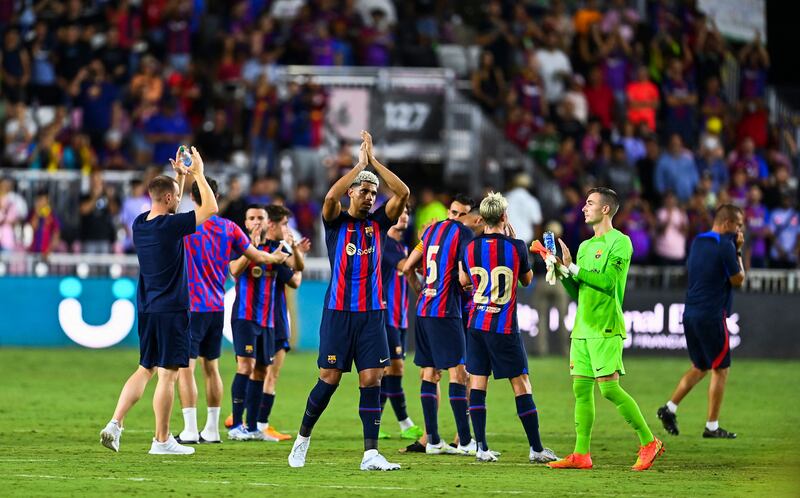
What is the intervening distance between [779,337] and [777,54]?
5.02m

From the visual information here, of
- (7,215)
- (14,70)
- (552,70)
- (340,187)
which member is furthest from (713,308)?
(14,70)

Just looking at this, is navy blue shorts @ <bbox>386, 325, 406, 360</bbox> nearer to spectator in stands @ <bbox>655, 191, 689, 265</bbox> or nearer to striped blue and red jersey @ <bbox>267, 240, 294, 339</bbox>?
striped blue and red jersey @ <bbox>267, 240, 294, 339</bbox>

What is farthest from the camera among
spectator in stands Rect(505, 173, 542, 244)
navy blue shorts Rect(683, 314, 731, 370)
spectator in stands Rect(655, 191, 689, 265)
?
spectator in stands Rect(655, 191, 689, 265)

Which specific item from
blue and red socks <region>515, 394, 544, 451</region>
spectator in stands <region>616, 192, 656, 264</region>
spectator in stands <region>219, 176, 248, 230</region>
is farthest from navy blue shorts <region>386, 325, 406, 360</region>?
spectator in stands <region>616, 192, 656, 264</region>

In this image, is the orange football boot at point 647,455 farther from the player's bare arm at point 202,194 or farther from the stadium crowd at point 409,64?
the stadium crowd at point 409,64

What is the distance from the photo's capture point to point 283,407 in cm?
1639

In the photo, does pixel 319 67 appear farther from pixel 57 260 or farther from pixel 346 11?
pixel 57 260

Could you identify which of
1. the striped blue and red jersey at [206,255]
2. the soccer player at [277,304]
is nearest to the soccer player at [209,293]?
the striped blue and red jersey at [206,255]

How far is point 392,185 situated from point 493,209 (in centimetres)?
129

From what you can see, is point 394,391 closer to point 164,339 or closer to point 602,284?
point 164,339

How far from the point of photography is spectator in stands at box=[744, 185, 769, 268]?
24281 mm

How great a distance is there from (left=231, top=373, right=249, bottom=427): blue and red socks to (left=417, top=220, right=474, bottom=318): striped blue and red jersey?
6.38 feet

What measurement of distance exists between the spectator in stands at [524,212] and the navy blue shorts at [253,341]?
10.6 meters

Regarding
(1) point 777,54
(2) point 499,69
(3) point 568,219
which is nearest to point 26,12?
(2) point 499,69
